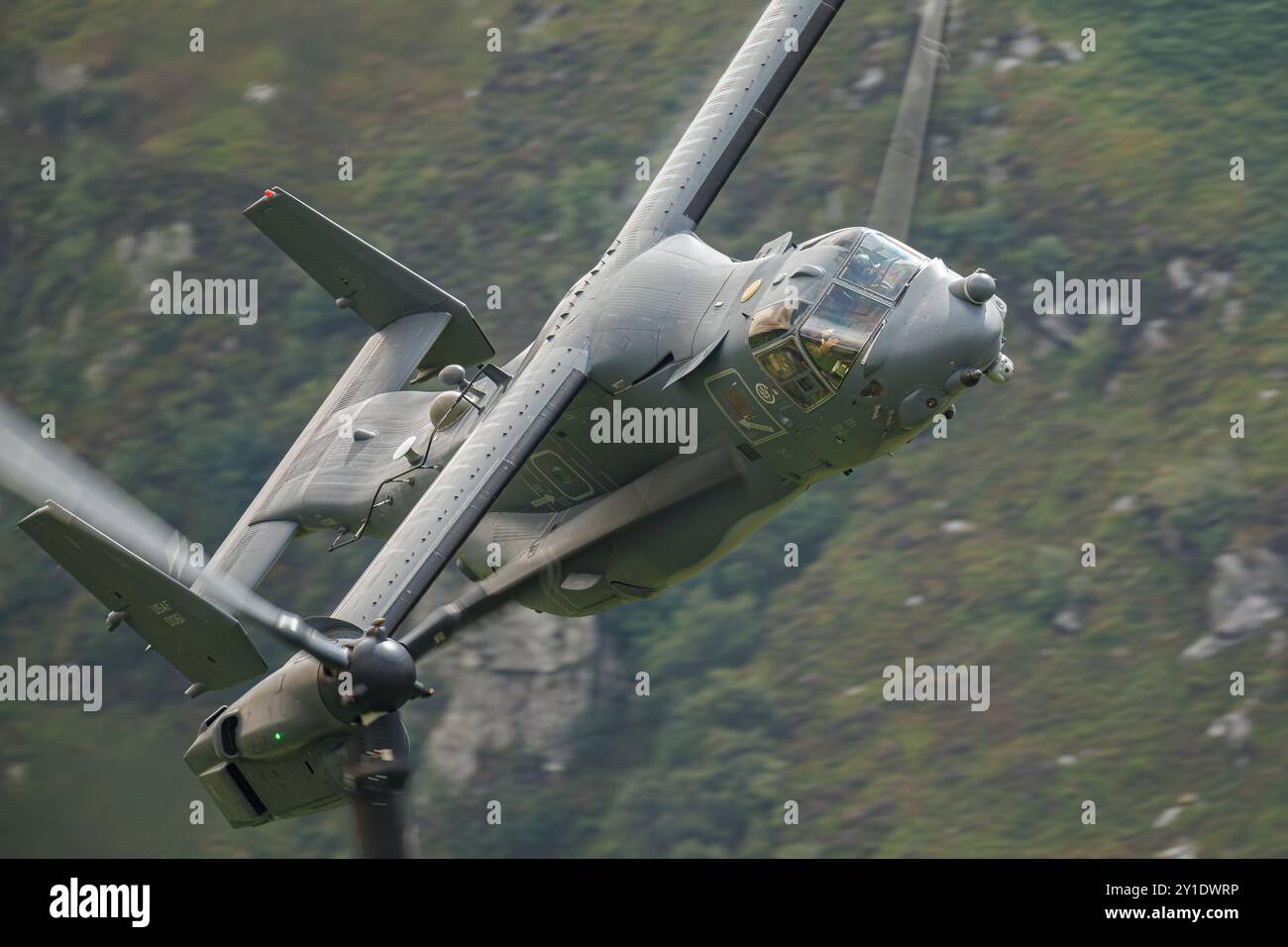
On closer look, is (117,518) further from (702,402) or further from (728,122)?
(728,122)

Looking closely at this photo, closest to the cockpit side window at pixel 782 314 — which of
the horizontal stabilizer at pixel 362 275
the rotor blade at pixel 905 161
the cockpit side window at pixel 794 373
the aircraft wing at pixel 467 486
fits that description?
the cockpit side window at pixel 794 373

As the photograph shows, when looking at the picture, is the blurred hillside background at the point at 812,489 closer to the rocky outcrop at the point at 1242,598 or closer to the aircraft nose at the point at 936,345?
the rocky outcrop at the point at 1242,598

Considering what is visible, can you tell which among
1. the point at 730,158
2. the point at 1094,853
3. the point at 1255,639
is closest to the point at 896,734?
the point at 1094,853

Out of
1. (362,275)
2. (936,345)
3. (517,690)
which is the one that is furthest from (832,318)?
(517,690)

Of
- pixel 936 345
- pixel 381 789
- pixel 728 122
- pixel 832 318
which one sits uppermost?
pixel 728 122

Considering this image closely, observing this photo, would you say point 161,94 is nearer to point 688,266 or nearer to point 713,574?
point 713,574

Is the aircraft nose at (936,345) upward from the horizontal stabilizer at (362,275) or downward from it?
downward
